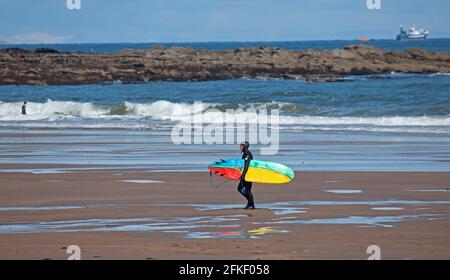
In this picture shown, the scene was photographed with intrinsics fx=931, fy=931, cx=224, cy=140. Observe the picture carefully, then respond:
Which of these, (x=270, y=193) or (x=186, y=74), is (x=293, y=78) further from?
(x=270, y=193)

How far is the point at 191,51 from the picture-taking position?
259 ft

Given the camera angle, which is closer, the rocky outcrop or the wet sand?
the wet sand

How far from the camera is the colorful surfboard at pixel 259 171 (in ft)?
49.6

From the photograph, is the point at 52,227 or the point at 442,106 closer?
the point at 52,227

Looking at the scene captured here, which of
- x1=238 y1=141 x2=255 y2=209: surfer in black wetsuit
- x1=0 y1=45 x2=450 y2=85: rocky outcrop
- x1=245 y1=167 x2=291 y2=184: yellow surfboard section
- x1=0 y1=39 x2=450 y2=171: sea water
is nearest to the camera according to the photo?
x1=238 y1=141 x2=255 y2=209: surfer in black wetsuit

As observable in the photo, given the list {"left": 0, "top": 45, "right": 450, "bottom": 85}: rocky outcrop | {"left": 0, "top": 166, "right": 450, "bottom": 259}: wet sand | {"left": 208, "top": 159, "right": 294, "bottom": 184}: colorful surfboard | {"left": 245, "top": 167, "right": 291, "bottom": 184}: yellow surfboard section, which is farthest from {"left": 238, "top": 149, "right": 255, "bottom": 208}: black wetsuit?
{"left": 0, "top": 45, "right": 450, "bottom": 85}: rocky outcrop

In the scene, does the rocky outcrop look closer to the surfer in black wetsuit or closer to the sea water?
the sea water

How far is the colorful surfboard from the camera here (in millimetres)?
15125

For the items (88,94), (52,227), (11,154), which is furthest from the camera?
(88,94)

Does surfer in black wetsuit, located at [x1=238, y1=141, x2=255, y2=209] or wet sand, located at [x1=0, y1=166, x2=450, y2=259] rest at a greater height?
surfer in black wetsuit, located at [x1=238, y1=141, x2=255, y2=209]

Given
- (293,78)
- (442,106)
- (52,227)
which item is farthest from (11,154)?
(293,78)

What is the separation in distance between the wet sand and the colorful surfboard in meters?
0.26

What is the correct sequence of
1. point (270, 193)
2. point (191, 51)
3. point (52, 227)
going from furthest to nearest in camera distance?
point (191, 51) < point (270, 193) < point (52, 227)

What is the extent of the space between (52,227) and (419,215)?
496 centimetres
